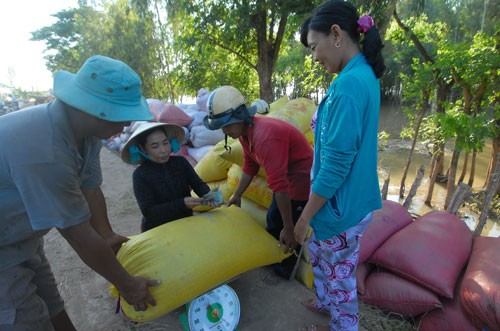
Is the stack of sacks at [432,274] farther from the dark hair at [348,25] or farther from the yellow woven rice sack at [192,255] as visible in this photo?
the dark hair at [348,25]

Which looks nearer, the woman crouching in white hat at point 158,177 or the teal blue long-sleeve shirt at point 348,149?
the teal blue long-sleeve shirt at point 348,149

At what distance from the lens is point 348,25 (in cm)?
116

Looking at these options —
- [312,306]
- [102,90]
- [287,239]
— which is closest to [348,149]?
[287,239]

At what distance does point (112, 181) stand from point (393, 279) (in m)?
4.64

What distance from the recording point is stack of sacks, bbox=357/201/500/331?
5.42 ft

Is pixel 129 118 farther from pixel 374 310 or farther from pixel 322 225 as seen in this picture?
pixel 374 310

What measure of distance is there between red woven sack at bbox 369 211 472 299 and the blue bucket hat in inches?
76.1

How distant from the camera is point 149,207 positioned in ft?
6.09

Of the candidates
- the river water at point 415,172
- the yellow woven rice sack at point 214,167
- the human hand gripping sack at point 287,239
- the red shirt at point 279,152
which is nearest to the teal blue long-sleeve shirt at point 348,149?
the red shirt at point 279,152

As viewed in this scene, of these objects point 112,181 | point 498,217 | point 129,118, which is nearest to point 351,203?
point 129,118

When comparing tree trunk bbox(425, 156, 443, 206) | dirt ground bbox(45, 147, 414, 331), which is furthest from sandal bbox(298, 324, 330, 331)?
tree trunk bbox(425, 156, 443, 206)

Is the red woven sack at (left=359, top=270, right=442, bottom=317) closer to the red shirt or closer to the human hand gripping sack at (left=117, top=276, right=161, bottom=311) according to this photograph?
the red shirt

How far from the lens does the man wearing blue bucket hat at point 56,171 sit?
0.86 meters

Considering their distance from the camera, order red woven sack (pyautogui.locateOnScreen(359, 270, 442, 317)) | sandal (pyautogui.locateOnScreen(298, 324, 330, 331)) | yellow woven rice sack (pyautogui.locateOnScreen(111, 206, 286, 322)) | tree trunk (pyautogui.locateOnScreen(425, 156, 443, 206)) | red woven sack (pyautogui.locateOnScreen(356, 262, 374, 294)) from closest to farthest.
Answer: yellow woven rice sack (pyautogui.locateOnScreen(111, 206, 286, 322))
sandal (pyautogui.locateOnScreen(298, 324, 330, 331))
red woven sack (pyautogui.locateOnScreen(359, 270, 442, 317))
red woven sack (pyautogui.locateOnScreen(356, 262, 374, 294))
tree trunk (pyautogui.locateOnScreen(425, 156, 443, 206))
